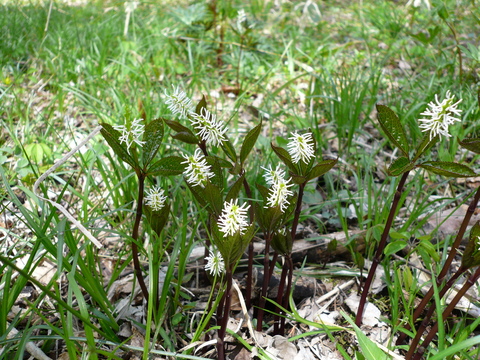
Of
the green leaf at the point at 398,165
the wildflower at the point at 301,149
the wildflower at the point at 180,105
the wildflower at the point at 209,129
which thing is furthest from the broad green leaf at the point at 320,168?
the wildflower at the point at 180,105

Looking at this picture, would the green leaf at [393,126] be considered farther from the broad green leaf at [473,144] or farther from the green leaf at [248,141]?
the green leaf at [248,141]

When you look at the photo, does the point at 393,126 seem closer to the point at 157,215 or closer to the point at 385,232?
the point at 385,232

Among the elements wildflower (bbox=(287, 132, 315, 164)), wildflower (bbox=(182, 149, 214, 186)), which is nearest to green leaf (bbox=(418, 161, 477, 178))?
wildflower (bbox=(287, 132, 315, 164))

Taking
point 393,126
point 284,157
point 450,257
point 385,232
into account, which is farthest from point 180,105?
point 450,257

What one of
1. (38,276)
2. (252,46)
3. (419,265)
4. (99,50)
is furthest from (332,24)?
(38,276)

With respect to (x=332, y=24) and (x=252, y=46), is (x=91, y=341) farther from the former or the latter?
(x=332, y=24)

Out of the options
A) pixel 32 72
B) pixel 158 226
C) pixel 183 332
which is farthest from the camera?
pixel 32 72

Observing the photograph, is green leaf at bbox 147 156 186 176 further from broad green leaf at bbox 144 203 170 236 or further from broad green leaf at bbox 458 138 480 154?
broad green leaf at bbox 458 138 480 154

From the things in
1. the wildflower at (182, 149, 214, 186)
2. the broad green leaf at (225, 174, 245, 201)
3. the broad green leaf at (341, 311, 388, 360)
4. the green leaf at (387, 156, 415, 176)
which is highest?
the green leaf at (387, 156, 415, 176)
